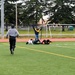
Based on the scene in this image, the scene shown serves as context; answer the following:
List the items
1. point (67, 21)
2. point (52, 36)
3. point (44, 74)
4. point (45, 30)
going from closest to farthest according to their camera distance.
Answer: point (44, 74), point (52, 36), point (45, 30), point (67, 21)

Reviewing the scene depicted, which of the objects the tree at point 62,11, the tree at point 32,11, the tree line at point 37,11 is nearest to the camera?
the tree at point 32,11

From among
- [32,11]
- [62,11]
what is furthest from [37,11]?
[62,11]

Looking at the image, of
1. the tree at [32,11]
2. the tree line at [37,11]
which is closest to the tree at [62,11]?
the tree line at [37,11]

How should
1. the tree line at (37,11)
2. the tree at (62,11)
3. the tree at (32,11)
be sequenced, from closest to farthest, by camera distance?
the tree at (32,11), the tree line at (37,11), the tree at (62,11)

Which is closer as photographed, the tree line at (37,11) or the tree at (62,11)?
the tree line at (37,11)

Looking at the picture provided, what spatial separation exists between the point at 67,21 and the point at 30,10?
9.76 metres

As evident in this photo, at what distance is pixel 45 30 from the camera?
52.0m

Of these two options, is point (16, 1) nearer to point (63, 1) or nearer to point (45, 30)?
point (63, 1)

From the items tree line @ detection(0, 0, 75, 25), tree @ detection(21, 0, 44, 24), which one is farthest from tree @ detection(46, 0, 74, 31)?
tree @ detection(21, 0, 44, 24)

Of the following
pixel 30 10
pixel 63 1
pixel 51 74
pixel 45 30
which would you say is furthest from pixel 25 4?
pixel 51 74

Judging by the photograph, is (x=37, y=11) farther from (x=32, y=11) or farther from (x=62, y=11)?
(x=62, y=11)

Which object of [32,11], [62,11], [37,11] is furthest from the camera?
[62,11]

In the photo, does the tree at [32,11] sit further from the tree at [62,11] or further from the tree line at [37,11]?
the tree at [62,11]

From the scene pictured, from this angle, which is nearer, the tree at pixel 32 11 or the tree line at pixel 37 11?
the tree at pixel 32 11
